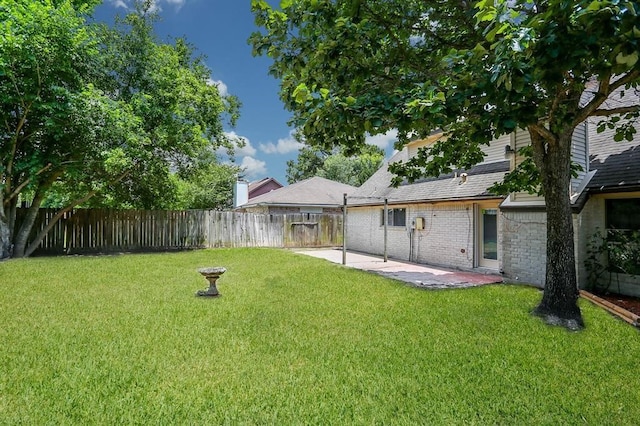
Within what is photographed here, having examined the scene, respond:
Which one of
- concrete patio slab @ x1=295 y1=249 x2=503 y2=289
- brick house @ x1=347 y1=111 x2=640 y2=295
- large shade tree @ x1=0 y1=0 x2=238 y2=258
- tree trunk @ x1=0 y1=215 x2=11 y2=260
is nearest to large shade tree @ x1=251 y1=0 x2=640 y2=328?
brick house @ x1=347 y1=111 x2=640 y2=295

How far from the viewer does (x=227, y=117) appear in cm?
1627

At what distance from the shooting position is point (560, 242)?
5.19 m

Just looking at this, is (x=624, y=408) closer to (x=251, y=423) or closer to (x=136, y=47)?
(x=251, y=423)

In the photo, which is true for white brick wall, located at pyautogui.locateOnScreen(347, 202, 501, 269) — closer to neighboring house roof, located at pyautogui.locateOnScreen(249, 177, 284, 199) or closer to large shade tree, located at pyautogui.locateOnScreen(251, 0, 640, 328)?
large shade tree, located at pyautogui.locateOnScreen(251, 0, 640, 328)

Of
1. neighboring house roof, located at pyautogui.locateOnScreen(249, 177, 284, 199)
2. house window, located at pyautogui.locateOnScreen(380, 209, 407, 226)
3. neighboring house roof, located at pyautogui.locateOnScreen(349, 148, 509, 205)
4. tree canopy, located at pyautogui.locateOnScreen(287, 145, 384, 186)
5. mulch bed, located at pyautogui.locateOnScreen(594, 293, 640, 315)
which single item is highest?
tree canopy, located at pyautogui.locateOnScreen(287, 145, 384, 186)

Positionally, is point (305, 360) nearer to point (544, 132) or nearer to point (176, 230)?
point (544, 132)

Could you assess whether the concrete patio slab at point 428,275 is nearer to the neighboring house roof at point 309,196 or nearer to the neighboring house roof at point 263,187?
the neighboring house roof at point 309,196

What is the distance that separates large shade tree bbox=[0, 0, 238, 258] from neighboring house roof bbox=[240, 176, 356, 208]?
19.7ft

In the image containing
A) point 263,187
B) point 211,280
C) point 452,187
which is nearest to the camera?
point 211,280

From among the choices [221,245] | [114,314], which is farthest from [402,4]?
[221,245]

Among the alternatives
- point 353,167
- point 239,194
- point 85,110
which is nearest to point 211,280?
point 85,110

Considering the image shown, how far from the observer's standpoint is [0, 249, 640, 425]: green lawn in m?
2.70

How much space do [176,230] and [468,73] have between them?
13782mm

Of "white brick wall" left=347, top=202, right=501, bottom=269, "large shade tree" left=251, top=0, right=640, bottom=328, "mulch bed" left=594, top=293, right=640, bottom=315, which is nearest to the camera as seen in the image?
"large shade tree" left=251, top=0, right=640, bottom=328
